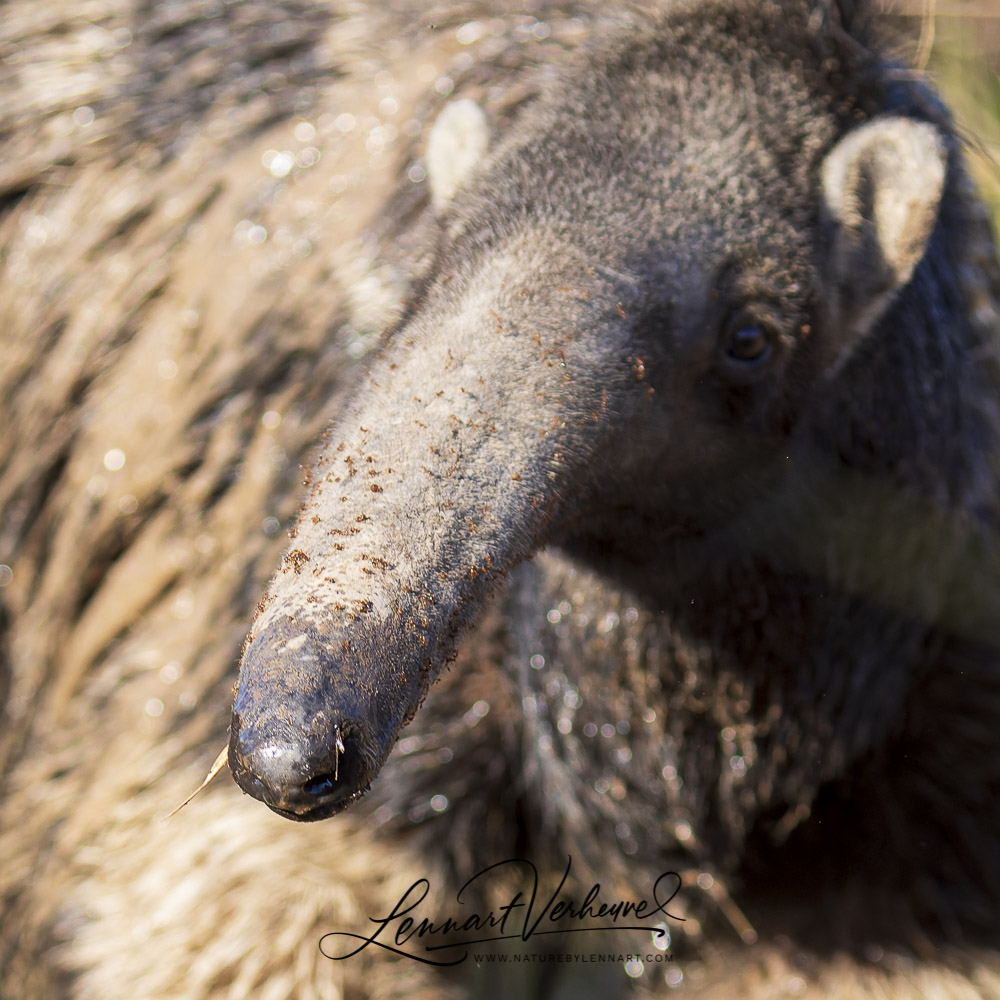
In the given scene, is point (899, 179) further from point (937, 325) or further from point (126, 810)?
point (126, 810)

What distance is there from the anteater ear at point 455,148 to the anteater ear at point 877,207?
2.58ft

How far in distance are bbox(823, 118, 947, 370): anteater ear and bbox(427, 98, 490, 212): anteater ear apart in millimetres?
788

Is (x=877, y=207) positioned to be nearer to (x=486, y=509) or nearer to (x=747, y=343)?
(x=747, y=343)

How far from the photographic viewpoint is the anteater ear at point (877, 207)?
2543 millimetres

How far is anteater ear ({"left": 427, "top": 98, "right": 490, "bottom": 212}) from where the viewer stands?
110 inches

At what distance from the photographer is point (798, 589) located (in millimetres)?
3051

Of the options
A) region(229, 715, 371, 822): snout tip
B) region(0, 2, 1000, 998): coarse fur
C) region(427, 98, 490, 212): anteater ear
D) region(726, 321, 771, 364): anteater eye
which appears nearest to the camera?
region(229, 715, 371, 822): snout tip

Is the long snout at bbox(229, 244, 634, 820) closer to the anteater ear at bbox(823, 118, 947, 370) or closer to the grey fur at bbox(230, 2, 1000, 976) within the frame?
the grey fur at bbox(230, 2, 1000, 976)

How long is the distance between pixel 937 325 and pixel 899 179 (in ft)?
1.92

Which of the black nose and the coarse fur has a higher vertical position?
the black nose

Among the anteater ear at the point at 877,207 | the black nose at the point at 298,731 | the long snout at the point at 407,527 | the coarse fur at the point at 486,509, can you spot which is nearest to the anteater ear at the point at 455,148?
the coarse fur at the point at 486,509

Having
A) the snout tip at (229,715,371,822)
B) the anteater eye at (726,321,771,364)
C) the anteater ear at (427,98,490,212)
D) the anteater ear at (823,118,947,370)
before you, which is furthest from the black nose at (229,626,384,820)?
the anteater ear at (823,118,947,370)

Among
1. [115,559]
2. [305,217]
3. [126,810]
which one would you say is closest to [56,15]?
[305,217]

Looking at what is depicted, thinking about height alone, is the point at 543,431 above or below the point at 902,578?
above
